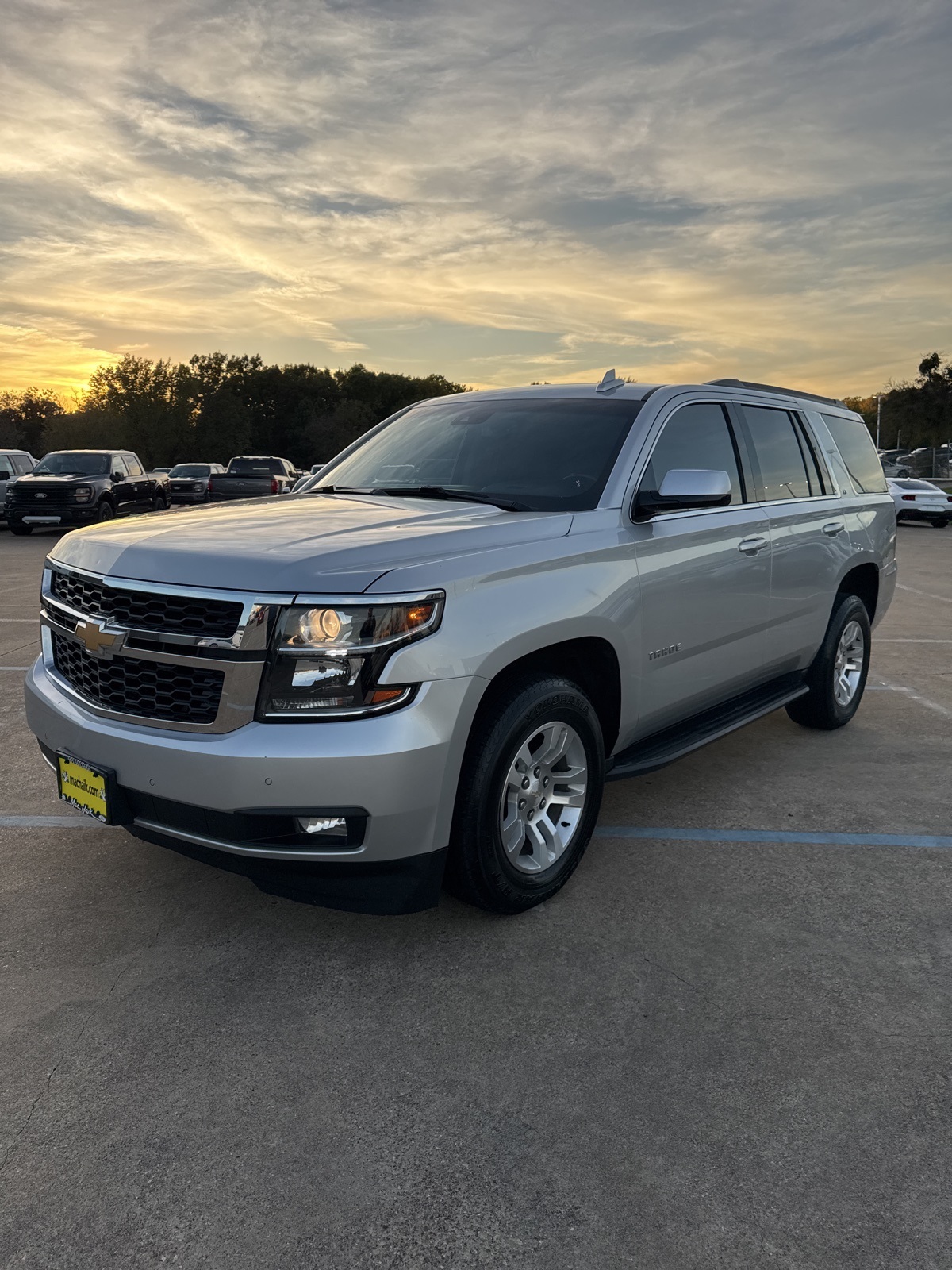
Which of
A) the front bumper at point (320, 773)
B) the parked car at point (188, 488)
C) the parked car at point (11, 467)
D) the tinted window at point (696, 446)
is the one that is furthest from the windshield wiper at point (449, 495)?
the parked car at point (188, 488)

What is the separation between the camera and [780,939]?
3426mm

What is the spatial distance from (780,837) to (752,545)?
135cm

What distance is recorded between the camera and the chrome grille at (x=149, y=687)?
2.97 m

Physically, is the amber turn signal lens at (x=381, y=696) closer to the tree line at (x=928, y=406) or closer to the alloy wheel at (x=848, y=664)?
the alloy wheel at (x=848, y=664)

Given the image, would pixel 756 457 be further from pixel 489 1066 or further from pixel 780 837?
pixel 489 1066

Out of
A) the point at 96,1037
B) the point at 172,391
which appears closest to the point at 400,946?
the point at 96,1037

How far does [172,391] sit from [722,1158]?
7553cm

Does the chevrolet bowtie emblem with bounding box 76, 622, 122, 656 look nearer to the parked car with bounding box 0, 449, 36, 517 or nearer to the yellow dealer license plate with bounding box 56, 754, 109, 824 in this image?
the yellow dealer license plate with bounding box 56, 754, 109, 824

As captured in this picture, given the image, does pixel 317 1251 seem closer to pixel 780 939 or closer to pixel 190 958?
pixel 190 958

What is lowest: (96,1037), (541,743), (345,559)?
(96,1037)

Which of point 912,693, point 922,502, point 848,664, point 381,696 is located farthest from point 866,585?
point 922,502

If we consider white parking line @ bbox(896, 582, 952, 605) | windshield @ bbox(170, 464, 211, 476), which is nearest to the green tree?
windshield @ bbox(170, 464, 211, 476)

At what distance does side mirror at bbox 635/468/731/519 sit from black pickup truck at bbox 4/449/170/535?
1719cm

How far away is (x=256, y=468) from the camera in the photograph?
29.1 metres
